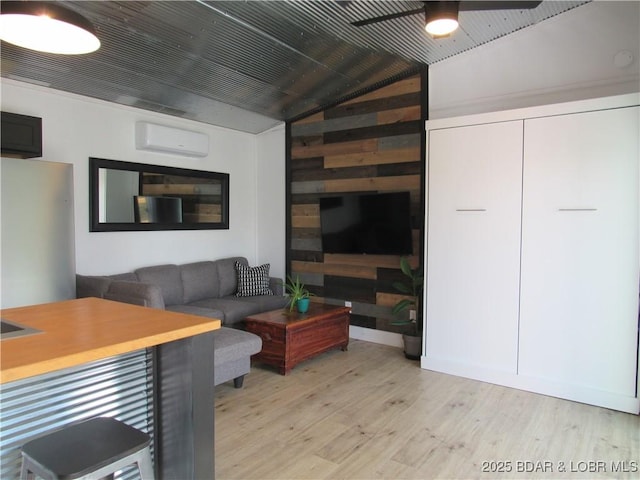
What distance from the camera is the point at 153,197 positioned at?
15.6 ft

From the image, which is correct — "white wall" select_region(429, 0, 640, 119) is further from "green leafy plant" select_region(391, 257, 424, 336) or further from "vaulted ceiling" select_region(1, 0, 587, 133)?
"green leafy plant" select_region(391, 257, 424, 336)

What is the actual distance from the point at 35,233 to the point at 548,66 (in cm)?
450

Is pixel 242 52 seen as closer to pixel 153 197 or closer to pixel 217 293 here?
pixel 153 197

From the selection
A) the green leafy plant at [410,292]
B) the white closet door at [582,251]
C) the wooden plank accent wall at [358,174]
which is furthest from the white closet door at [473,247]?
the wooden plank accent wall at [358,174]

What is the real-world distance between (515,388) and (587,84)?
266 cm

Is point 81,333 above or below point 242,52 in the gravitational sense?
below

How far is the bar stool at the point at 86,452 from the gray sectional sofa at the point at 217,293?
149 centimetres

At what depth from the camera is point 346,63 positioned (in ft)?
13.7

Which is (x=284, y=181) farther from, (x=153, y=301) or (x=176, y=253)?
(x=153, y=301)

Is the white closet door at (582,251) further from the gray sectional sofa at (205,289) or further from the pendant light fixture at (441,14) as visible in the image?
the gray sectional sofa at (205,289)

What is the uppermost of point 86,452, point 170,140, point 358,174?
point 170,140

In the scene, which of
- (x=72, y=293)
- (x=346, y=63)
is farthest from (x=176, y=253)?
(x=346, y=63)

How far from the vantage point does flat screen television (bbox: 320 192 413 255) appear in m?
4.43

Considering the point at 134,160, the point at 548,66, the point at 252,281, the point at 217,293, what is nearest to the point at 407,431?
the point at 252,281
